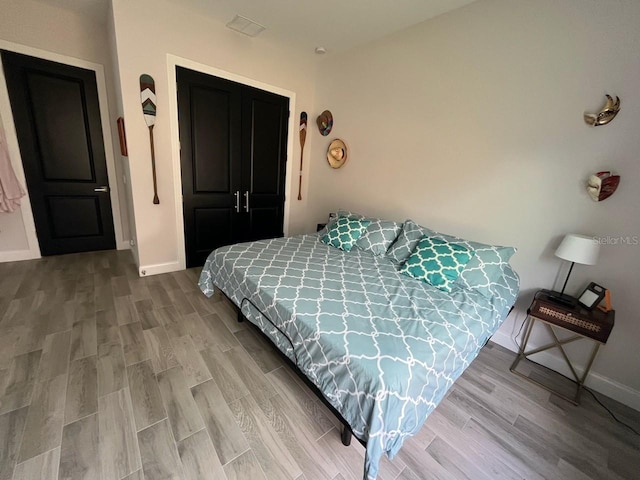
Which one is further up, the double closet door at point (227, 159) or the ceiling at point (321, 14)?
the ceiling at point (321, 14)

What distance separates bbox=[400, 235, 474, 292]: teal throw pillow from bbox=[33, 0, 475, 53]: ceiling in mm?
2106

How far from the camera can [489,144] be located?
7.39 ft

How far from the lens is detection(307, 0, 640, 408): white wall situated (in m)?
1.72

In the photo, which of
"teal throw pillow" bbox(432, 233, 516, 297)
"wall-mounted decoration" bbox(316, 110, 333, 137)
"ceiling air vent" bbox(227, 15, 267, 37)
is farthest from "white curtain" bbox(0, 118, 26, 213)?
"teal throw pillow" bbox(432, 233, 516, 297)

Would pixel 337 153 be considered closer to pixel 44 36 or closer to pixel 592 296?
pixel 592 296

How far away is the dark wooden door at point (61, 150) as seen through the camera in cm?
284

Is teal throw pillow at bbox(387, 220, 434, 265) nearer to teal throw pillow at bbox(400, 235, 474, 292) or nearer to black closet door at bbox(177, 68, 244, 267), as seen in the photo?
teal throw pillow at bbox(400, 235, 474, 292)

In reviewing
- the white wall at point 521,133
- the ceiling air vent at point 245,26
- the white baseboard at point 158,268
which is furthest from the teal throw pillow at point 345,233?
the ceiling air vent at point 245,26

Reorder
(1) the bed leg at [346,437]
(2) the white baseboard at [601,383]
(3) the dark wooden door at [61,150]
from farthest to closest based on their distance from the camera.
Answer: (3) the dark wooden door at [61,150] → (2) the white baseboard at [601,383] → (1) the bed leg at [346,437]

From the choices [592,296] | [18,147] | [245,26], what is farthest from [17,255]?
[592,296]

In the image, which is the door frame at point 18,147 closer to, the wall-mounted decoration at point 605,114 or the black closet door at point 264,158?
the black closet door at point 264,158

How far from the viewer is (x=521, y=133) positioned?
208 cm

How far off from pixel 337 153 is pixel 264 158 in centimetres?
102

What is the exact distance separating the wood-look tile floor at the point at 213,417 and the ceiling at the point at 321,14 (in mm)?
3008
